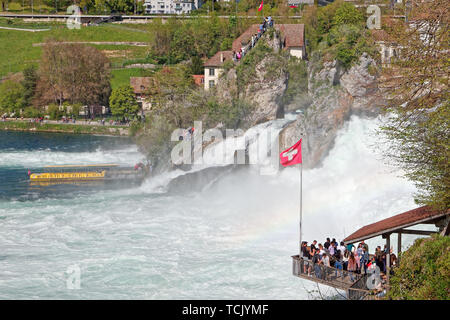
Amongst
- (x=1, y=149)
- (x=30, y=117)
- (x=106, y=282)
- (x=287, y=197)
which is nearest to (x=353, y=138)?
(x=287, y=197)

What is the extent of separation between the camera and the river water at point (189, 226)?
25.0 metres

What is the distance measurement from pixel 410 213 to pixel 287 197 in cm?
1771

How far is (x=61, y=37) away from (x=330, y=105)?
68.3 meters

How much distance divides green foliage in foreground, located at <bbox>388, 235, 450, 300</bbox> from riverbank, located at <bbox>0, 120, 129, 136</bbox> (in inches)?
2288

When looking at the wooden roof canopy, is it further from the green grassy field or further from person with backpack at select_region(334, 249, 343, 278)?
the green grassy field

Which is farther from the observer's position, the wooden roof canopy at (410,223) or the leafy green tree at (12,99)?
the leafy green tree at (12,99)

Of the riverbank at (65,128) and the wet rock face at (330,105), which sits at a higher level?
the wet rock face at (330,105)

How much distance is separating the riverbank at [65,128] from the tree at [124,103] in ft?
12.9

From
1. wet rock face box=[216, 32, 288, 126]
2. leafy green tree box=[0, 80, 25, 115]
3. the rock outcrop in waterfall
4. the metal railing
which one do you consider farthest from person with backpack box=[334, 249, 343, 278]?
leafy green tree box=[0, 80, 25, 115]

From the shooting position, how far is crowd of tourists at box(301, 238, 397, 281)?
1922 cm

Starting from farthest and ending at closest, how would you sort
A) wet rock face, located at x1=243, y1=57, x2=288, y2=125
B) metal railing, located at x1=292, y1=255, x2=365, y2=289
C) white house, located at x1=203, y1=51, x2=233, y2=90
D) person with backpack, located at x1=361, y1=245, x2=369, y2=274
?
1. white house, located at x1=203, y1=51, x2=233, y2=90
2. wet rock face, located at x1=243, y1=57, x2=288, y2=125
3. person with backpack, located at x1=361, y1=245, x2=369, y2=274
4. metal railing, located at x1=292, y1=255, x2=365, y2=289

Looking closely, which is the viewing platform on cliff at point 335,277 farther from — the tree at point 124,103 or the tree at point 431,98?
the tree at point 124,103

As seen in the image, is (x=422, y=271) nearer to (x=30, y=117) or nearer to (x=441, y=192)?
(x=441, y=192)

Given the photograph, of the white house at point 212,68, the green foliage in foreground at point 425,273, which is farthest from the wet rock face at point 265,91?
the green foliage in foreground at point 425,273
